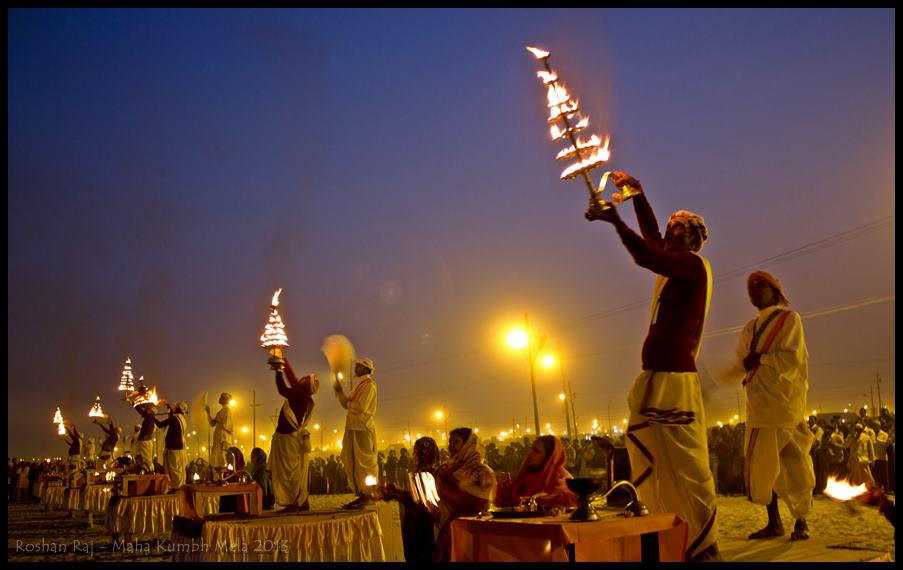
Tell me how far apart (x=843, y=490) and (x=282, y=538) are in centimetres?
457

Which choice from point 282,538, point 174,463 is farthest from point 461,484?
point 174,463

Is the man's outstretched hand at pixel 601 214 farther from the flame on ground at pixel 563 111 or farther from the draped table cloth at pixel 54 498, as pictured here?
the draped table cloth at pixel 54 498

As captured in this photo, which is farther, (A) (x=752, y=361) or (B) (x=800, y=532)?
(A) (x=752, y=361)

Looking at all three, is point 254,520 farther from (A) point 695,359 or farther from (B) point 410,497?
(A) point 695,359

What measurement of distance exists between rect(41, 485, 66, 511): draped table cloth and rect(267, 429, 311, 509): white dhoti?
1192cm

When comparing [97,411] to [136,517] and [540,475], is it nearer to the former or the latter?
[136,517]

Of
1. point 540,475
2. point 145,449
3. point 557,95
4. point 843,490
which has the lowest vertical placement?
point 843,490

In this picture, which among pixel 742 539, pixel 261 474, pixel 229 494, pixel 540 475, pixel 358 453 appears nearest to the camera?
pixel 540 475

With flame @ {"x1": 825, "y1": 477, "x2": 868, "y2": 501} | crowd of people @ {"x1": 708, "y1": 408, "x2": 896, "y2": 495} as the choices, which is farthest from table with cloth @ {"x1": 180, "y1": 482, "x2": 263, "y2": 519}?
crowd of people @ {"x1": 708, "y1": 408, "x2": 896, "y2": 495}

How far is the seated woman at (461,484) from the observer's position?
6.08m

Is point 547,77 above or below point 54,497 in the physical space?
above

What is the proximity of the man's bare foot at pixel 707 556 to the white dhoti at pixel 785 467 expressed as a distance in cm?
150

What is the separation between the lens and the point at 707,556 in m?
4.79

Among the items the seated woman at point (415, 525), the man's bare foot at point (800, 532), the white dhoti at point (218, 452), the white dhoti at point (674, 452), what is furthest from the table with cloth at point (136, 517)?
the man's bare foot at point (800, 532)
